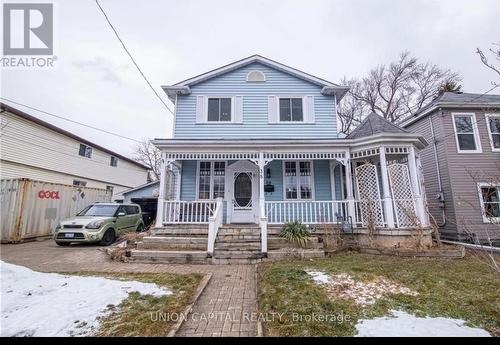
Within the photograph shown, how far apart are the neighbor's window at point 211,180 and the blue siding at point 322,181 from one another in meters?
3.95

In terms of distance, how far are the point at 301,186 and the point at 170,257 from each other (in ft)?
18.9

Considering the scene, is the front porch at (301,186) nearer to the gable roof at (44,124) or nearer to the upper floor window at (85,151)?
the gable roof at (44,124)

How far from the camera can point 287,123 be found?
33.6 feet

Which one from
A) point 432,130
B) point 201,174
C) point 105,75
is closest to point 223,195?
point 201,174

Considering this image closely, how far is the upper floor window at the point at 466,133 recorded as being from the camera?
1019 centimetres

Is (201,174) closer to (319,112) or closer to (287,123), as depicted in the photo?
(287,123)

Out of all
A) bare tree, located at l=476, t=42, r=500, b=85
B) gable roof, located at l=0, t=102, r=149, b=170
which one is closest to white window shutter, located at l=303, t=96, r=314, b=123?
bare tree, located at l=476, t=42, r=500, b=85

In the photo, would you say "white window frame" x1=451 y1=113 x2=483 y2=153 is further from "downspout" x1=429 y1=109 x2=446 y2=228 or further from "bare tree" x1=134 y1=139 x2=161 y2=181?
"bare tree" x1=134 y1=139 x2=161 y2=181

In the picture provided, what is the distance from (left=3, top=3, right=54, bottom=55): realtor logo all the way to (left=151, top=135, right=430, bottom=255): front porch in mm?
4599

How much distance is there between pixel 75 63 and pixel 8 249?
741cm

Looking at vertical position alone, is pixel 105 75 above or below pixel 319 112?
above

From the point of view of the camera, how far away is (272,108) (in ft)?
34.1

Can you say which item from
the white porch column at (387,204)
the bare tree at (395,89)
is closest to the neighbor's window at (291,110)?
the white porch column at (387,204)
